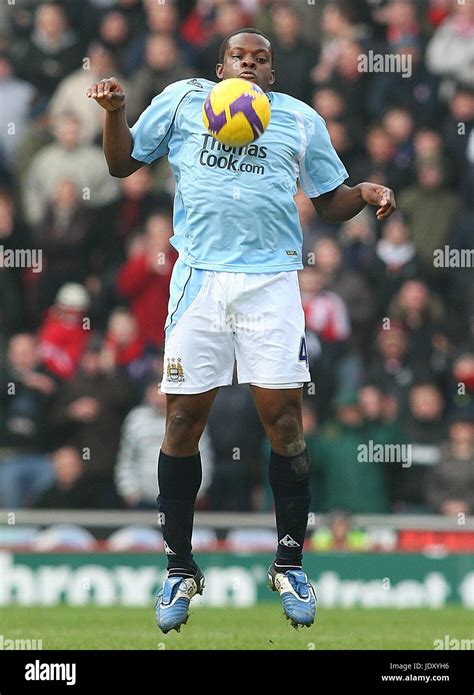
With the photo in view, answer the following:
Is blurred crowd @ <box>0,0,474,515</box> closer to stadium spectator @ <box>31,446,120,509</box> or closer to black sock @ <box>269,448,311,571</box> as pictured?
stadium spectator @ <box>31,446,120,509</box>

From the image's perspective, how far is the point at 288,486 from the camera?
8.59 meters

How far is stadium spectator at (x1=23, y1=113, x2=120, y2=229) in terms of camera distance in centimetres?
1622

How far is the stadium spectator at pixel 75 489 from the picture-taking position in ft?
49.1

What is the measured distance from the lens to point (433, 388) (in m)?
15.1

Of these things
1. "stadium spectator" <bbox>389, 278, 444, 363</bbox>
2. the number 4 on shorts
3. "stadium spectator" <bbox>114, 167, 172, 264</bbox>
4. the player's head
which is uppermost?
"stadium spectator" <bbox>114, 167, 172, 264</bbox>

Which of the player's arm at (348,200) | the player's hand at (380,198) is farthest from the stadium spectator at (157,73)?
the player's hand at (380,198)

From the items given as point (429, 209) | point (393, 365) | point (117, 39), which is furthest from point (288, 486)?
point (117, 39)

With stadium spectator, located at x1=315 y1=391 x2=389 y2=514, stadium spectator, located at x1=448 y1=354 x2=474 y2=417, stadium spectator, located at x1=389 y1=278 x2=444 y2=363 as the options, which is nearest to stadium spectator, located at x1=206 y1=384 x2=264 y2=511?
stadium spectator, located at x1=315 y1=391 x2=389 y2=514

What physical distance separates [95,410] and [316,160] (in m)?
6.78

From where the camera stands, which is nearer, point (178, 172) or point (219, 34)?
point (178, 172)

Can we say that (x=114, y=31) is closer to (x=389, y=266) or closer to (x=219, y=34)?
(x=219, y=34)

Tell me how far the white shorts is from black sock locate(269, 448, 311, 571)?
0.45 metres
